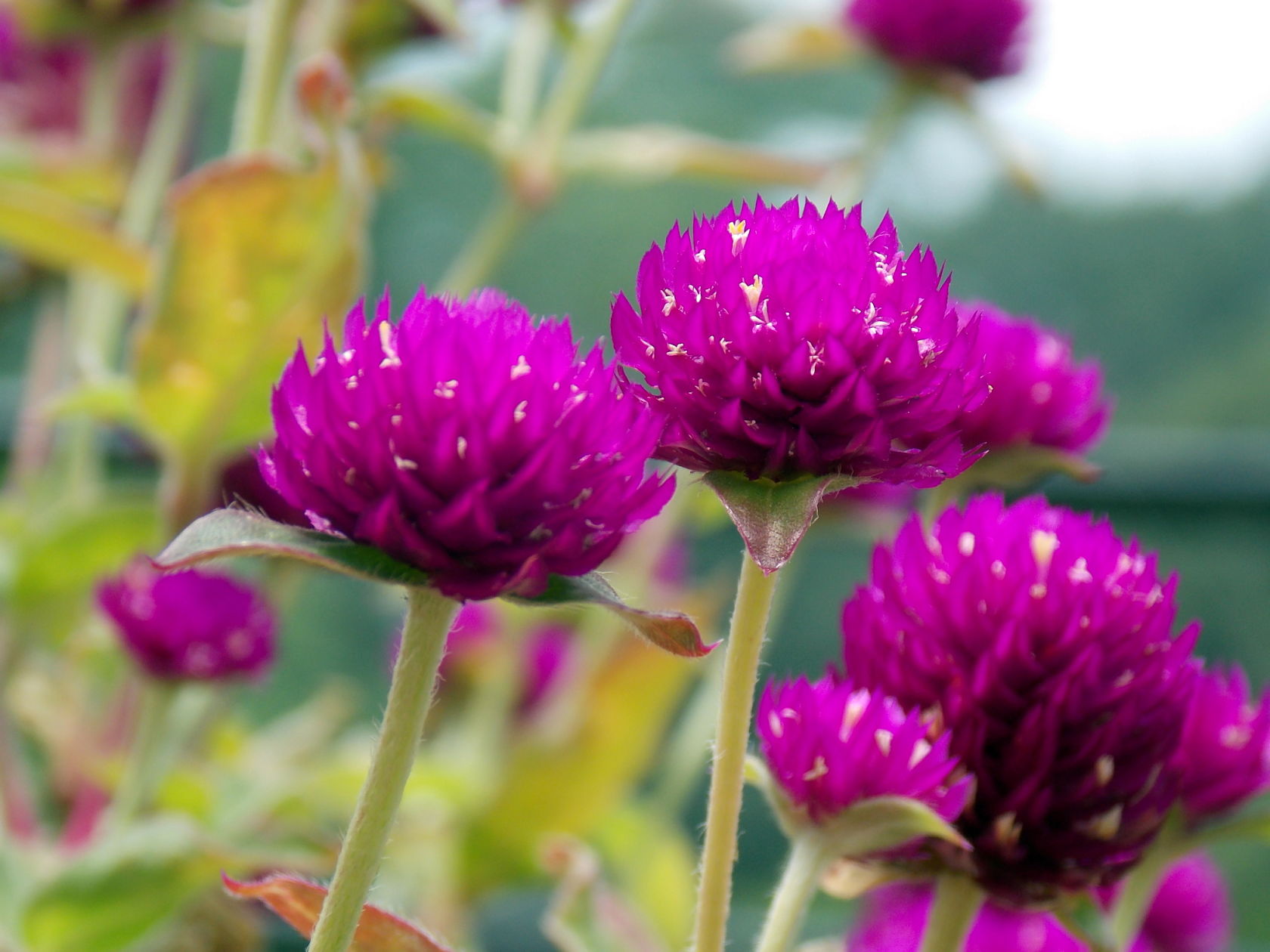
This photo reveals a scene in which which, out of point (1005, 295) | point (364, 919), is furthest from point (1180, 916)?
point (1005, 295)

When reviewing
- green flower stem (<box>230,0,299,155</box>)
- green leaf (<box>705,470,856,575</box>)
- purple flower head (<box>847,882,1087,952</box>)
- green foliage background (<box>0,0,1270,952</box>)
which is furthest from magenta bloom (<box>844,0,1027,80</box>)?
green foliage background (<box>0,0,1270,952</box>)

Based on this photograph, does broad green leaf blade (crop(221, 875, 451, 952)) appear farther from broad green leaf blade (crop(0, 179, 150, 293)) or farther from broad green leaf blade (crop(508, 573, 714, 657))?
broad green leaf blade (crop(0, 179, 150, 293))

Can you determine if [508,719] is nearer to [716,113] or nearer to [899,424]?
[899,424]

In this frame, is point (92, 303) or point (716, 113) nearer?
point (92, 303)

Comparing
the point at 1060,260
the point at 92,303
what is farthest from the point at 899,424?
the point at 1060,260

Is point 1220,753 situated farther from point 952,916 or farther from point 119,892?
point 119,892

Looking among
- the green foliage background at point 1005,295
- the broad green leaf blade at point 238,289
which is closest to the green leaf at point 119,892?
the broad green leaf blade at point 238,289
